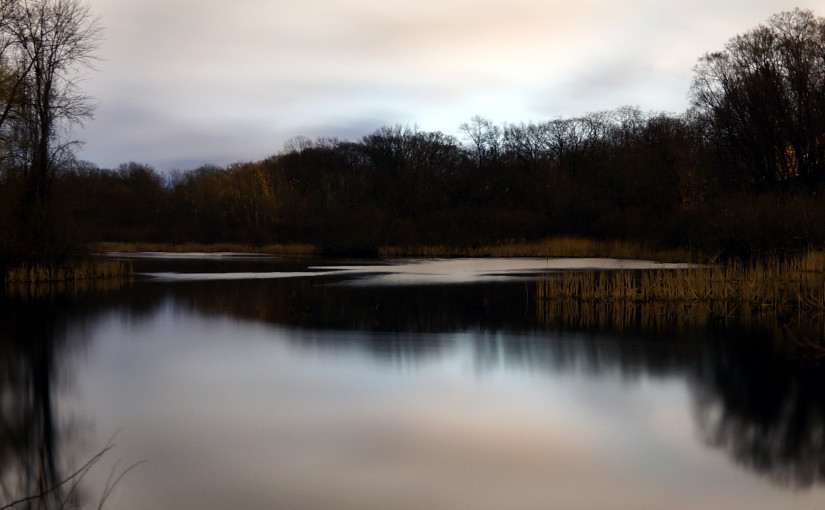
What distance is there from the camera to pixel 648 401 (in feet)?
21.6

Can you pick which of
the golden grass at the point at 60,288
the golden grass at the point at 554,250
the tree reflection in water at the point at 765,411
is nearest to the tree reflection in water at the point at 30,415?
the tree reflection in water at the point at 765,411

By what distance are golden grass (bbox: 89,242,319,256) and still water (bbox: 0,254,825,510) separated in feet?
103

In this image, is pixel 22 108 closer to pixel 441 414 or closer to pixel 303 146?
pixel 441 414

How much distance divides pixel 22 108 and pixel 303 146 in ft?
173

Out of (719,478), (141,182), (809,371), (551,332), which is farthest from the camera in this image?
(141,182)

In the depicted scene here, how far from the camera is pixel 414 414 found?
613 cm

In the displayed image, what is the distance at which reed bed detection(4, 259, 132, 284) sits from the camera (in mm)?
20469

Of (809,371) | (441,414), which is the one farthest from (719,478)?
(809,371)

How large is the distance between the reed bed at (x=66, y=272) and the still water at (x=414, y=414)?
936 cm

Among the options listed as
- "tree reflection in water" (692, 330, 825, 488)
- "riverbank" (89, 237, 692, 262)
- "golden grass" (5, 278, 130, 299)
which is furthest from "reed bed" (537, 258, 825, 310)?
"riverbank" (89, 237, 692, 262)

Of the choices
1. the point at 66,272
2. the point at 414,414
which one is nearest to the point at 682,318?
the point at 414,414

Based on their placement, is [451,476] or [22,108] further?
[22,108]

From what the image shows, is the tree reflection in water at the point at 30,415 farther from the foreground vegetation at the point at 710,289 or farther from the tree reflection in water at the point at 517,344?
the foreground vegetation at the point at 710,289

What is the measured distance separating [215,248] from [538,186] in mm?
22577
